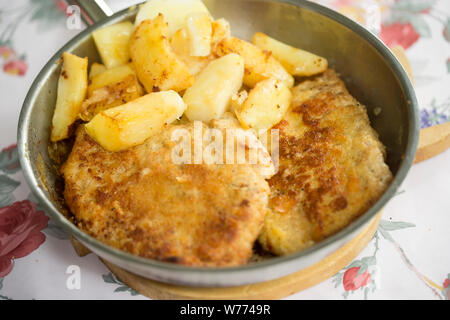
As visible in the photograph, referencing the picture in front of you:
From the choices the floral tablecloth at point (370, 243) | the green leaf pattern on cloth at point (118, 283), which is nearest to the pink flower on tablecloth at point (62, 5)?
the floral tablecloth at point (370, 243)

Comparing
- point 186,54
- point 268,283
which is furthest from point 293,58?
point 268,283

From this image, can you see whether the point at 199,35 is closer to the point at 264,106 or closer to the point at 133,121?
the point at 264,106

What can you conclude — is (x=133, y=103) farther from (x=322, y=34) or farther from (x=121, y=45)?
(x=322, y=34)

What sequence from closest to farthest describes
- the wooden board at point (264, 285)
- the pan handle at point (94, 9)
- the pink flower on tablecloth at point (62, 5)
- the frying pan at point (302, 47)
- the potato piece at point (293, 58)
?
1. the frying pan at point (302, 47)
2. the wooden board at point (264, 285)
3. the potato piece at point (293, 58)
4. the pan handle at point (94, 9)
5. the pink flower on tablecloth at point (62, 5)

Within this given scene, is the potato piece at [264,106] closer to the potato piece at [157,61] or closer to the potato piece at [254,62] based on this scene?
the potato piece at [254,62]

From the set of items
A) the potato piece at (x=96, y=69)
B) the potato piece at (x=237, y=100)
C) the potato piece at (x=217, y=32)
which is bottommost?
the potato piece at (x=237, y=100)

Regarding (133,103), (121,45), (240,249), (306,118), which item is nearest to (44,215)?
(133,103)

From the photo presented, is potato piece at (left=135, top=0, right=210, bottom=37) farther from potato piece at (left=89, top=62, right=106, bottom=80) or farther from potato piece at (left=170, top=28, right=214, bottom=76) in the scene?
potato piece at (left=89, top=62, right=106, bottom=80)
